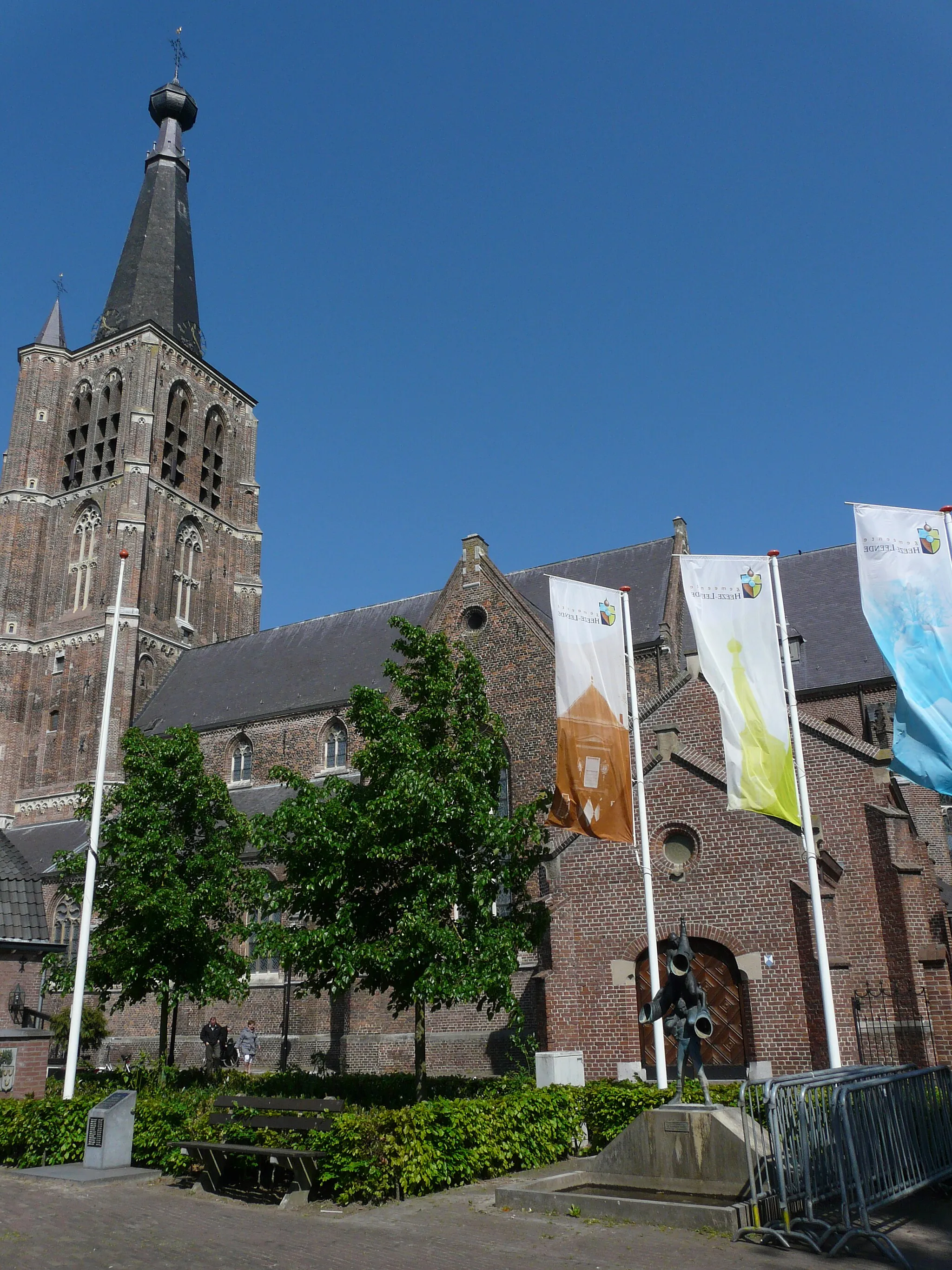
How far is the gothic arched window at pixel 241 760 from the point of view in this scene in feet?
124

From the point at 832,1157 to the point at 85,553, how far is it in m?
43.5

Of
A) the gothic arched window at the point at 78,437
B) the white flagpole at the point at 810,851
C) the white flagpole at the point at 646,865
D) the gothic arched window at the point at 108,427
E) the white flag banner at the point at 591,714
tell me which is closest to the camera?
the white flagpole at the point at 810,851

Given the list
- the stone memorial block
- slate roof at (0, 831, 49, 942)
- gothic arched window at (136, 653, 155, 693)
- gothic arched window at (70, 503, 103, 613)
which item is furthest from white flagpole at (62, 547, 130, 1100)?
gothic arched window at (70, 503, 103, 613)

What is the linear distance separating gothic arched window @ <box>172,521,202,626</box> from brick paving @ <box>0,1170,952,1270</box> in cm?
3753

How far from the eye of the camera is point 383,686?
34594 millimetres

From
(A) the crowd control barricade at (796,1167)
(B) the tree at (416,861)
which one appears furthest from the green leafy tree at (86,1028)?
(A) the crowd control barricade at (796,1167)

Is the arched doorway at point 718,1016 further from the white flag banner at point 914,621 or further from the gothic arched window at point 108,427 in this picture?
the gothic arched window at point 108,427

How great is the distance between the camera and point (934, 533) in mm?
14297

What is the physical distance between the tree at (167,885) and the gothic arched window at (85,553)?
24430 millimetres

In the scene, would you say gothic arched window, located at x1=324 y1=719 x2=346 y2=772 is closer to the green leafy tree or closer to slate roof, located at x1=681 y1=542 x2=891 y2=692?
the green leafy tree

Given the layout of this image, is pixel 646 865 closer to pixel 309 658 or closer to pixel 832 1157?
pixel 832 1157

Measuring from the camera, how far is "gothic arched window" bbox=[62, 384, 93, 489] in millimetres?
48594

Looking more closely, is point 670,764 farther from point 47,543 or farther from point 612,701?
point 47,543

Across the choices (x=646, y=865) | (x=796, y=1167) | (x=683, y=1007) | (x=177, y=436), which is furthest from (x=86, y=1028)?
(x=177, y=436)
